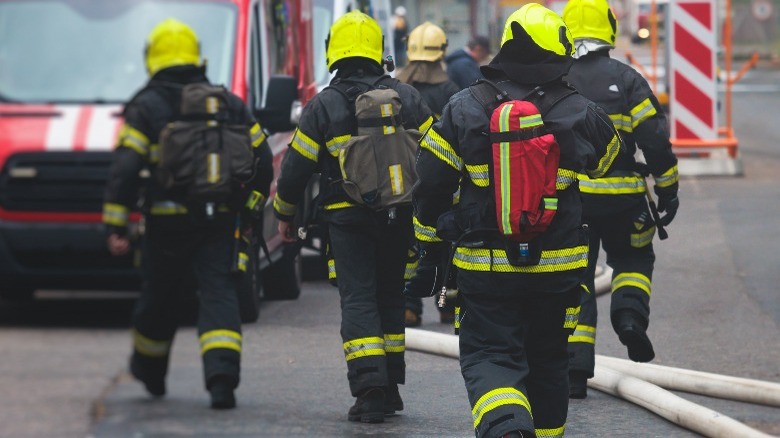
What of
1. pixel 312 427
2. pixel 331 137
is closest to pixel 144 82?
pixel 331 137

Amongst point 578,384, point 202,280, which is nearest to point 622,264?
point 578,384

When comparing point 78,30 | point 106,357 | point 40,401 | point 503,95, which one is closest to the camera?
point 40,401

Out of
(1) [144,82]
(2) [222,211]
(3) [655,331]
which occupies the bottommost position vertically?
(3) [655,331]

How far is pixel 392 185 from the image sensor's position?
7.05 metres

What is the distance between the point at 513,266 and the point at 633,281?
2370mm

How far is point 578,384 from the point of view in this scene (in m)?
7.50

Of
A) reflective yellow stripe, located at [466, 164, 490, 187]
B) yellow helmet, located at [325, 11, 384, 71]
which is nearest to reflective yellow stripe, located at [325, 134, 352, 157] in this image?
yellow helmet, located at [325, 11, 384, 71]

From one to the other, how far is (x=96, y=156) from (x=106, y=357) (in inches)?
72.1

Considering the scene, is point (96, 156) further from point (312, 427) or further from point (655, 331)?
point (655, 331)

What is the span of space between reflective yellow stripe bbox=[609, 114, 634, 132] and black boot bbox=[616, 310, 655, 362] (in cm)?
87

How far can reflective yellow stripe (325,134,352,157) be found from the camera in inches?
276

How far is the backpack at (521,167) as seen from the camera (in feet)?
17.4

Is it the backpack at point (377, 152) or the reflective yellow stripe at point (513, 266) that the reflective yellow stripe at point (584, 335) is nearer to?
the backpack at point (377, 152)

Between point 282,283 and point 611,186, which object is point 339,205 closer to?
point 611,186
